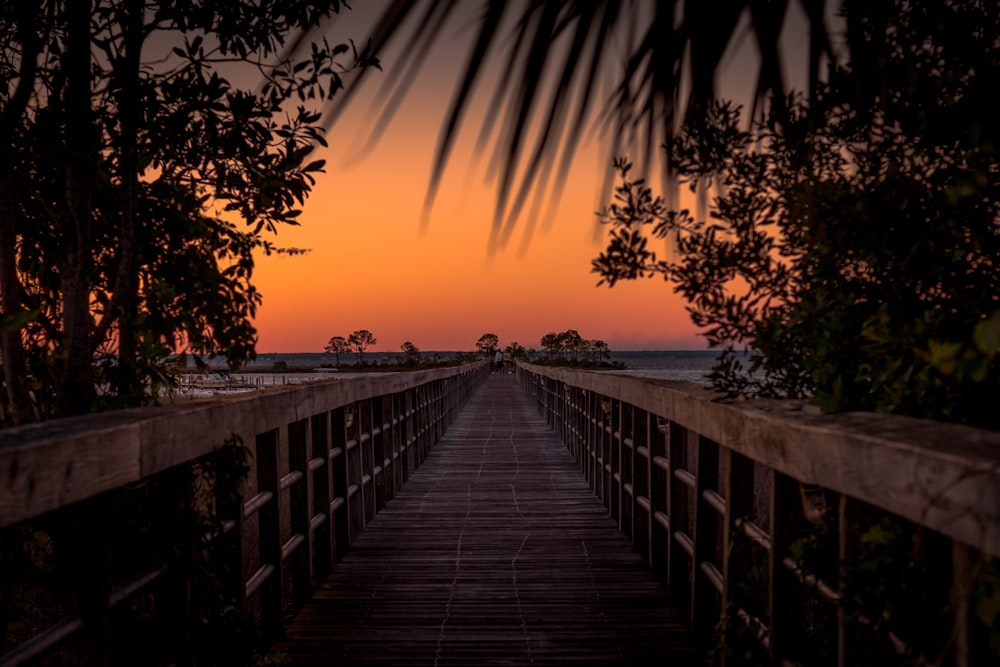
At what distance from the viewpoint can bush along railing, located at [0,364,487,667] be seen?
170cm

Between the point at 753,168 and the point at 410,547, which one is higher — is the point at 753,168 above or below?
above

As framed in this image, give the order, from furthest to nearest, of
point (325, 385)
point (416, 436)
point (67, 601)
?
1. point (416, 436)
2. point (325, 385)
3. point (67, 601)

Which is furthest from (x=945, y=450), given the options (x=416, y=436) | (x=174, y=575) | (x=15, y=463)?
(x=416, y=436)

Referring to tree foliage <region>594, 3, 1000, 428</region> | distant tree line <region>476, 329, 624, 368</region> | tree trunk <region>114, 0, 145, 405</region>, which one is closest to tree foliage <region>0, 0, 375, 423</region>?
tree trunk <region>114, 0, 145, 405</region>

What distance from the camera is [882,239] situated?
2098mm

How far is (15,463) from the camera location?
1476 mm

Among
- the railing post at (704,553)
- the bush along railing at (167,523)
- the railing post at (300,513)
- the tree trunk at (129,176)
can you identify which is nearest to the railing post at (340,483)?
the bush along railing at (167,523)

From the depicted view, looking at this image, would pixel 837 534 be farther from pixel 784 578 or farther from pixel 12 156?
pixel 12 156

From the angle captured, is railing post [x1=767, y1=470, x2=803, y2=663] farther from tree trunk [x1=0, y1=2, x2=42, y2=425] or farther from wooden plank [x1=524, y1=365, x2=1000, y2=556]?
tree trunk [x1=0, y1=2, x2=42, y2=425]

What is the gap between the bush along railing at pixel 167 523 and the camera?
1.70 metres

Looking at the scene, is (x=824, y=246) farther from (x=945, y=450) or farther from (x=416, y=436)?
(x=416, y=436)

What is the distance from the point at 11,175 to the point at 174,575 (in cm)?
183

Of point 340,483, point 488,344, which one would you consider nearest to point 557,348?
point 488,344

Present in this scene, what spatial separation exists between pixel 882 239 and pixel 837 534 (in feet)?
2.51
